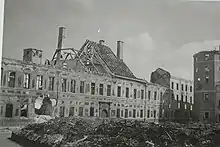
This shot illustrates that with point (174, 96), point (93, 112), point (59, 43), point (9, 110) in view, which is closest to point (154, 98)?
point (174, 96)

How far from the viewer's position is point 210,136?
277 cm

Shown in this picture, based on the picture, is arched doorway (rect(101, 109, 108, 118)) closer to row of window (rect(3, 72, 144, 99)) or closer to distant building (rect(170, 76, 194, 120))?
row of window (rect(3, 72, 144, 99))

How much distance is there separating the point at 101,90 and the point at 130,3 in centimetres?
93

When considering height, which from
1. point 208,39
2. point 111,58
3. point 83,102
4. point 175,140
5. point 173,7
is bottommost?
point 175,140

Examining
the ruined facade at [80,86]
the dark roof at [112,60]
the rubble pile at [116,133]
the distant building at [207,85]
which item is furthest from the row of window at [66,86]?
the distant building at [207,85]

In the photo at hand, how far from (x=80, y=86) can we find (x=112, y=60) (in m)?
0.41

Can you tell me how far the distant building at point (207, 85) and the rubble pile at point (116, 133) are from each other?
136 mm

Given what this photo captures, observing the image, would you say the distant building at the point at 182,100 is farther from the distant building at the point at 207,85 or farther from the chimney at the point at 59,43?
the chimney at the point at 59,43

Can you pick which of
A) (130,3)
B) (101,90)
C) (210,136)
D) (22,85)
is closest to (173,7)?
(130,3)

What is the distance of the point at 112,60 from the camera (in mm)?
3070

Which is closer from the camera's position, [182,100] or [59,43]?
[182,100]

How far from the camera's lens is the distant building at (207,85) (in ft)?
9.46

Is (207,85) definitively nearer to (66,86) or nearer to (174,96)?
(174,96)

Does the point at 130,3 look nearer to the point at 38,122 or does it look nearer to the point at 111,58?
the point at 111,58
